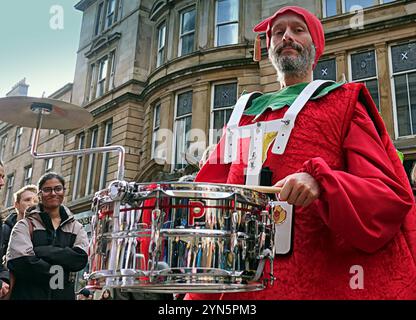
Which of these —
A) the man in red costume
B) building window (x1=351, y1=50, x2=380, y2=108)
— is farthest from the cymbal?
building window (x1=351, y1=50, x2=380, y2=108)

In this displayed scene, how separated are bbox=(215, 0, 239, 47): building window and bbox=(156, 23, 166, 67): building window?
7.36 ft

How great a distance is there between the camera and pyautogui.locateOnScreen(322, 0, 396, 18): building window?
36.7 feet

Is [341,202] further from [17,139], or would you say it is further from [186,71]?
[17,139]

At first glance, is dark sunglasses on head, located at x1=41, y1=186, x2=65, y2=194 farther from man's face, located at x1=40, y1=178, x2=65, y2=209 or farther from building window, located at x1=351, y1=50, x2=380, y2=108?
building window, located at x1=351, y1=50, x2=380, y2=108

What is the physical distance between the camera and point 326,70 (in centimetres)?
1120

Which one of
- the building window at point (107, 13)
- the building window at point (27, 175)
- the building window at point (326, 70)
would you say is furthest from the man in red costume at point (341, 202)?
the building window at point (27, 175)

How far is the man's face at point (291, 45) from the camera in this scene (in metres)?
1.87

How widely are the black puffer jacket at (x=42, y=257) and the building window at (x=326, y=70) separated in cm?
887

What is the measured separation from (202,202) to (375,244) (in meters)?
0.52

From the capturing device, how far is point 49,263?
3260 millimetres

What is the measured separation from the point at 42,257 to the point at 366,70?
9334 mm

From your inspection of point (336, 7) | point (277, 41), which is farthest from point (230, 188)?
point (336, 7)

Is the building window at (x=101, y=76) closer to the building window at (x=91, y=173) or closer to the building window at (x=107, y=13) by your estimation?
the building window at (x=107, y=13)
